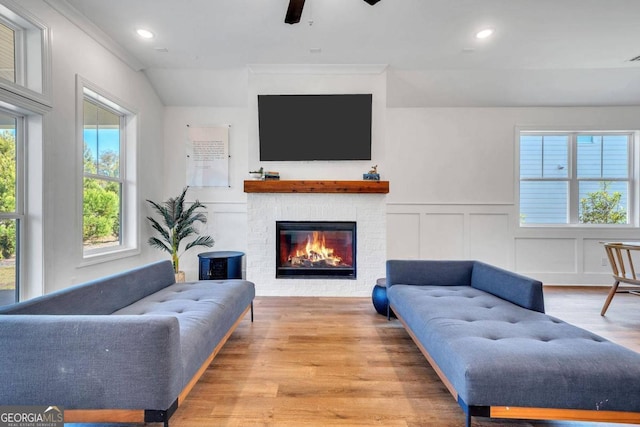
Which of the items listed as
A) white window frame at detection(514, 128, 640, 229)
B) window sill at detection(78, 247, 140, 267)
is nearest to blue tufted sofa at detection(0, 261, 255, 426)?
window sill at detection(78, 247, 140, 267)

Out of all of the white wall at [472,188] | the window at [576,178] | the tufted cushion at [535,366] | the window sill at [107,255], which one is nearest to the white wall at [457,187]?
the white wall at [472,188]

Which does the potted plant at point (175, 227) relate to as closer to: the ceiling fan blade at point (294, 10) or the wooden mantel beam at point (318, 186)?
the wooden mantel beam at point (318, 186)

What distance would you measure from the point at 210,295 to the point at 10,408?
1.06 m

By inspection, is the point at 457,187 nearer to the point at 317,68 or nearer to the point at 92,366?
the point at 317,68

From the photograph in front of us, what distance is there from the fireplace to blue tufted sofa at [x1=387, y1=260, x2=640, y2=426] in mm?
1942

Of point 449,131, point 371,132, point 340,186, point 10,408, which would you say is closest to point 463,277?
point 340,186

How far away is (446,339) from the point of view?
4.75 feet

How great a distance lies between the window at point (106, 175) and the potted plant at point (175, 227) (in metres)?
0.31

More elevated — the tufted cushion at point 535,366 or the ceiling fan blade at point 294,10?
the ceiling fan blade at point 294,10

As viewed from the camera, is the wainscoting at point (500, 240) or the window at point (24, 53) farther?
the wainscoting at point (500, 240)

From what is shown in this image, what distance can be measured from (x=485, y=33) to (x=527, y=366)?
3101 millimetres

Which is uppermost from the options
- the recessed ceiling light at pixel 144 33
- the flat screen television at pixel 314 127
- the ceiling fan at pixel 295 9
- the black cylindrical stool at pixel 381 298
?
the recessed ceiling light at pixel 144 33

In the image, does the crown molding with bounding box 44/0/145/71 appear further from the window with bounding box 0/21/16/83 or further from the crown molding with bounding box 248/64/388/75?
the crown molding with bounding box 248/64/388/75

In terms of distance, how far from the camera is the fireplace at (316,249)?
3.70 m
